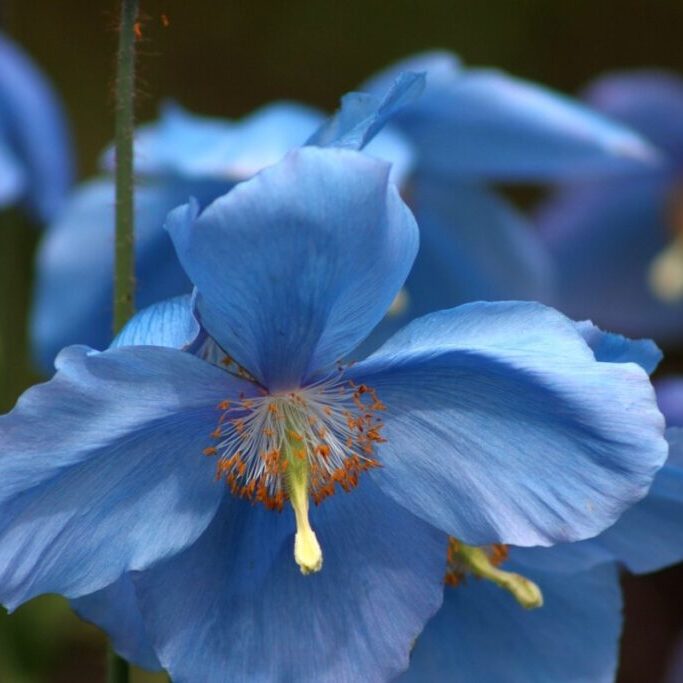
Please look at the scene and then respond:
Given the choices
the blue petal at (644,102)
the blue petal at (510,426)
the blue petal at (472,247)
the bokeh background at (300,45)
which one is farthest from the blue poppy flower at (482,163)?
the bokeh background at (300,45)

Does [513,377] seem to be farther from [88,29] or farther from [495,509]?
[88,29]

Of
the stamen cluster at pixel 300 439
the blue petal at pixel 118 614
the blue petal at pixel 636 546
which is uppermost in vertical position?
the stamen cluster at pixel 300 439

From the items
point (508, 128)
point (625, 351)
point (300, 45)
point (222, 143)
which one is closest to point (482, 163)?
point (508, 128)

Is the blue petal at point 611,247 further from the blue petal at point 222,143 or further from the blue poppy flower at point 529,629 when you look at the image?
the blue poppy flower at point 529,629

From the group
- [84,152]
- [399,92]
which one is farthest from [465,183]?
[84,152]

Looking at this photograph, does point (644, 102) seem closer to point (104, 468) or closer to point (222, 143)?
point (222, 143)

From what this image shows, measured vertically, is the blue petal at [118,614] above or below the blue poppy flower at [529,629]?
above

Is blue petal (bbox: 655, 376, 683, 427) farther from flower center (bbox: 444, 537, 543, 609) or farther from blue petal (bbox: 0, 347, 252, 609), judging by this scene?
blue petal (bbox: 0, 347, 252, 609)

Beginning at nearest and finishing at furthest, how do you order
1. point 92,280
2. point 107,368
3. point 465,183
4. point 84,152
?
1. point 107,368
2. point 92,280
3. point 465,183
4. point 84,152
